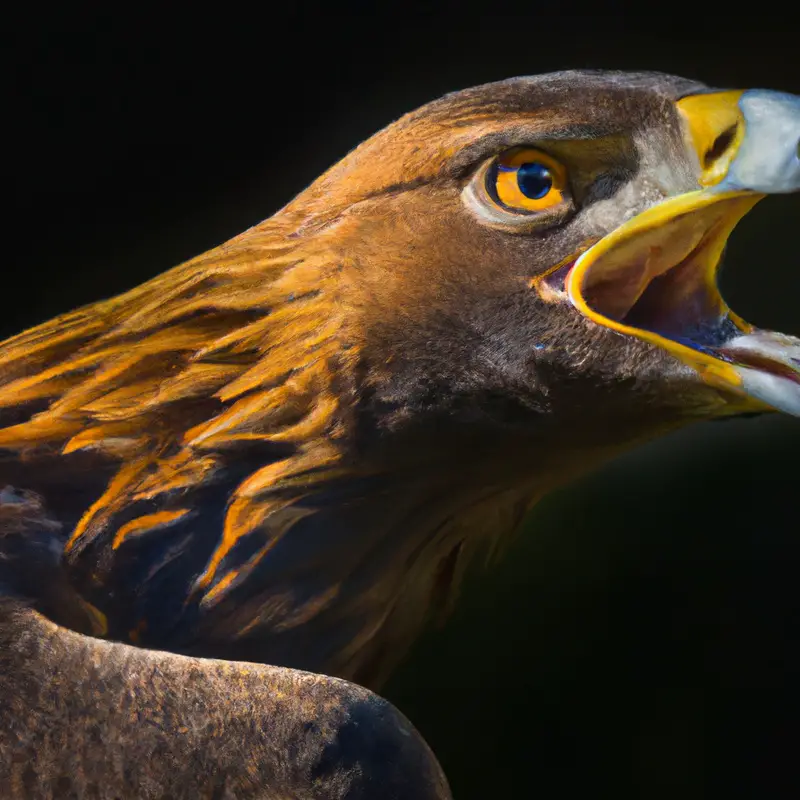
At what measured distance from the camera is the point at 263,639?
101 centimetres

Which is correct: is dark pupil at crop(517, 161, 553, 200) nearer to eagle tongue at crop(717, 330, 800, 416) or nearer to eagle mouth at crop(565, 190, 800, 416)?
eagle mouth at crop(565, 190, 800, 416)

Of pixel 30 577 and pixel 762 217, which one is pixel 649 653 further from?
pixel 30 577

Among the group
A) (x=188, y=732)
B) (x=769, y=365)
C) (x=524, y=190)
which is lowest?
(x=188, y=732)

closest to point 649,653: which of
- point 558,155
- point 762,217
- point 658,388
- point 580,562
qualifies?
point 580,562

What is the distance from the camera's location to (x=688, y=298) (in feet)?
3.25

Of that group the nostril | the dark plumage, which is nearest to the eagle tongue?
the nostril

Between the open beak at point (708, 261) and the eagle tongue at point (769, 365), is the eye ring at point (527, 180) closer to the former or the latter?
the open beak at point (708, 261)

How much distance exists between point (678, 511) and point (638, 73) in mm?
796

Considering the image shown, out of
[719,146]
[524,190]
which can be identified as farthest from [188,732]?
[719,146]

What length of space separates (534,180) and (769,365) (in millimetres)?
276

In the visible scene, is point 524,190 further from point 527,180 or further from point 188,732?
point 188,732

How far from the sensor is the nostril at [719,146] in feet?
3.06

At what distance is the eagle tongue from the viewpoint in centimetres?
90

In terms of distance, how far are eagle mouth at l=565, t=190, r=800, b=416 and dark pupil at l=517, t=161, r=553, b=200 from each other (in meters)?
0.07
